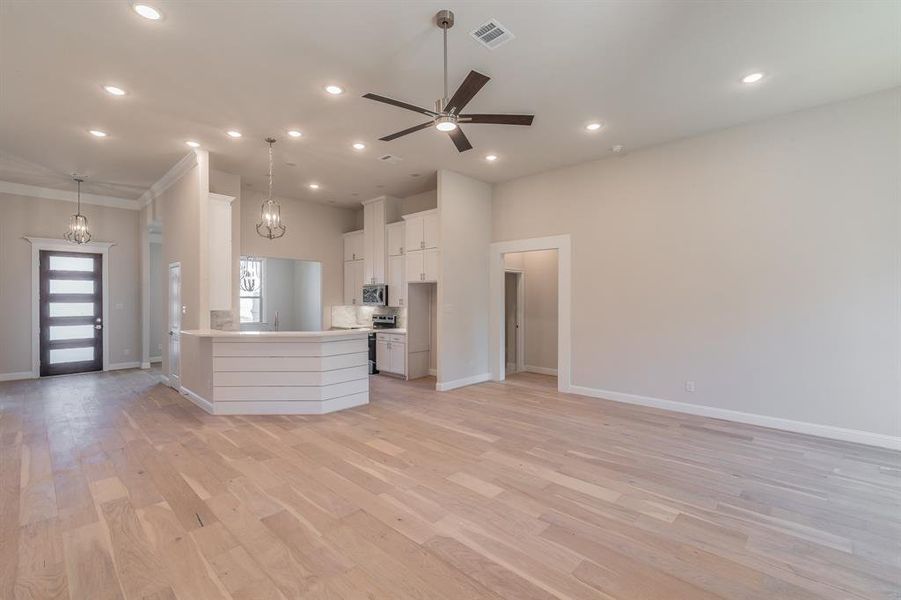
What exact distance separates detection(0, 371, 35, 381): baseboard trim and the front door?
0.58ft

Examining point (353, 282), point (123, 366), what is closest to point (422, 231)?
point (353, 282)

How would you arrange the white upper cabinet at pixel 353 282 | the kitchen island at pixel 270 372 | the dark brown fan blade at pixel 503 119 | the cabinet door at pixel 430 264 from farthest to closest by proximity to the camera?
the white upper cabinet at pixel 353 282 → the cabinet door at pixel 430 264 → the kitchen island at pixel 270 372 → the dark brown fan blade at pixel 503 119

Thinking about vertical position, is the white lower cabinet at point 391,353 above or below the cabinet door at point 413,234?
below

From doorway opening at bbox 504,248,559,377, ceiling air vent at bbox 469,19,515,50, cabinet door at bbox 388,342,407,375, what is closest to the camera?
ceiling air vent at bbox 469,19,515,50

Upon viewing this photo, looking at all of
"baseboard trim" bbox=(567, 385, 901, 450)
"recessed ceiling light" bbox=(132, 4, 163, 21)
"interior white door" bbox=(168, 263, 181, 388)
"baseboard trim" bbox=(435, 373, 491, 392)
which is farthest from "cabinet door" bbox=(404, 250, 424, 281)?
"recessed ceiling light" bbox=(132, 4, 163, 21)

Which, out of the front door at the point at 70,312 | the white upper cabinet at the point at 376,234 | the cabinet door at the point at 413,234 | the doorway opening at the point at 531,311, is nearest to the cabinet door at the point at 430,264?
the cabinet door at the point at 413,234

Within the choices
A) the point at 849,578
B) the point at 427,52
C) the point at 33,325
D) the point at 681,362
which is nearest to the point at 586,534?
the point at 849,578

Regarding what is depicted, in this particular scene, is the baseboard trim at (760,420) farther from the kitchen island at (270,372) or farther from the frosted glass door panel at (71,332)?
the frosted glass door panel at (71,332)

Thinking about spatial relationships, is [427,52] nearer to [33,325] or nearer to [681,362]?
[681,362]

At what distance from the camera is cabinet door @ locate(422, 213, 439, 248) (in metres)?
6.48

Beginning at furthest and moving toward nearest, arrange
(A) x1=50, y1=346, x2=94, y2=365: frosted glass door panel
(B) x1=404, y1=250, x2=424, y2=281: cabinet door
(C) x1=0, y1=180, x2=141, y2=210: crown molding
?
(A) x1=50, y1=346, x2=94, y2=365: frosted glass door panel
(C) x1=0, y1=180, x2=141, y2=210: crown molding
(B) x1=404, y1=250, x2=424, y2=281: cabinet door

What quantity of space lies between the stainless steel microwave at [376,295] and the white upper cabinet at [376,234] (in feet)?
0.40

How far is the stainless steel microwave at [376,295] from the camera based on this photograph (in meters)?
7.45

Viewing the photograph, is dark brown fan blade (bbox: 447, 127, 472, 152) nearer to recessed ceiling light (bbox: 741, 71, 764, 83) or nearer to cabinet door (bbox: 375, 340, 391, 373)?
recessed ceiling light (bbox: 741, 71, 764, 83)
